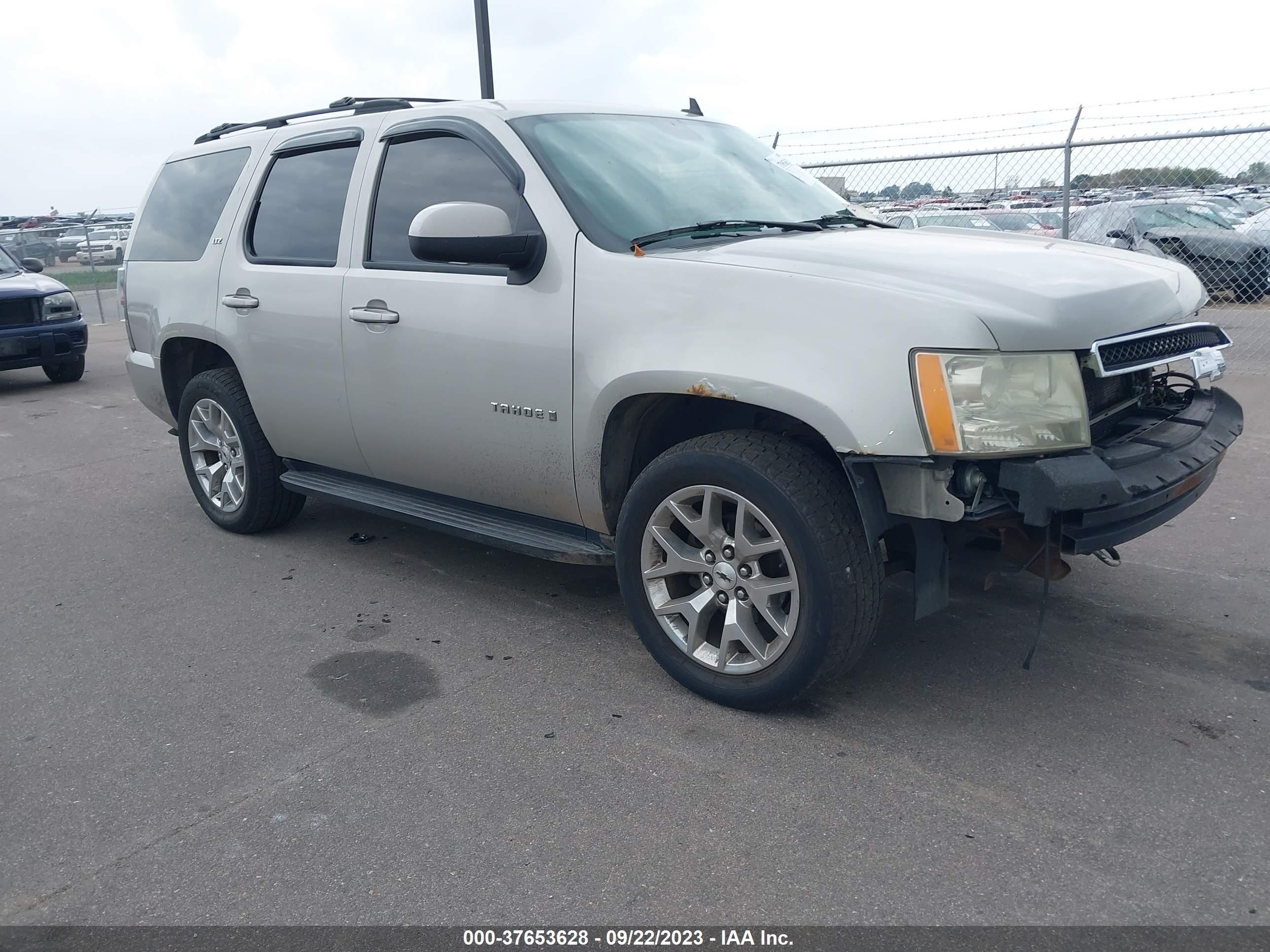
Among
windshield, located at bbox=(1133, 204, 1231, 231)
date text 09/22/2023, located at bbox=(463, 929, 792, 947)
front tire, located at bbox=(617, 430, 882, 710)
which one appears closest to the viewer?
date text 09/22/2023, located at bbox=(463, 929, 792, 947)

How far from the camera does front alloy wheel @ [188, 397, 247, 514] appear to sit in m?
5.41

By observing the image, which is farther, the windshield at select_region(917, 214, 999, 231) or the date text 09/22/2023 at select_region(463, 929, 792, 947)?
the windshield at select_region(917, 214, 999, 231)

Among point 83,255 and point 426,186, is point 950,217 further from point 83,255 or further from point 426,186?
point 83,255

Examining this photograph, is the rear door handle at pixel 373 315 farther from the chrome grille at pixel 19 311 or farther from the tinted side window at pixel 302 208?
the chrome grille at pixel 19 311

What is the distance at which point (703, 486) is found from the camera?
3354 millimetres

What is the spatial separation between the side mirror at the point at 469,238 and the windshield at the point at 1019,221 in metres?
7.17

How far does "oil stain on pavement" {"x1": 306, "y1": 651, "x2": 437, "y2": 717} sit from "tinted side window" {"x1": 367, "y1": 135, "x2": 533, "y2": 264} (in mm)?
1547

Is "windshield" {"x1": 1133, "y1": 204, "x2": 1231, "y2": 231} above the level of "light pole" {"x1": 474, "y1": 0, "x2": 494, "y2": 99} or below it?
below

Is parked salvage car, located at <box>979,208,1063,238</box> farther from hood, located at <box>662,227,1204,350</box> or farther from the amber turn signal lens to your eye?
the amber turn signal lens

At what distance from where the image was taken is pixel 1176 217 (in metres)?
9.57

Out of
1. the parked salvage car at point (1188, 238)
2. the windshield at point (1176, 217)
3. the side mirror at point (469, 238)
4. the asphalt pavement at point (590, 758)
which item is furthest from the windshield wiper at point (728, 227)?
the windshield at point (1176, 217)

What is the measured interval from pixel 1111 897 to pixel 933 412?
4.07ft

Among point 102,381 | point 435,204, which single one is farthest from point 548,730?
point 102,381

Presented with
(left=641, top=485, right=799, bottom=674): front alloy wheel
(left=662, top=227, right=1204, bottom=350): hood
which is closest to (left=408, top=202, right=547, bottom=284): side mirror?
(left=662, top=227, right=1204, bottom=350): hood
